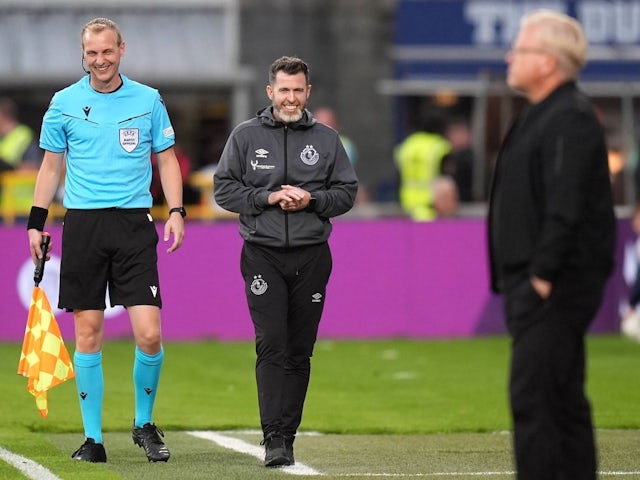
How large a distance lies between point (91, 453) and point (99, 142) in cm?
156

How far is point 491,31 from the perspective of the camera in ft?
77.3

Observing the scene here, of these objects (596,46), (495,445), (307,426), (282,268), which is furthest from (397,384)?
(596,46)

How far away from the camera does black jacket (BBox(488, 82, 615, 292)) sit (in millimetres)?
6184

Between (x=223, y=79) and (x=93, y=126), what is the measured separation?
18.0 metres

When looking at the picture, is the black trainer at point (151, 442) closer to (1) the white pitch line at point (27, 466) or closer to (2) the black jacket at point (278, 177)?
(1) the white pitch line at point (27, 466)

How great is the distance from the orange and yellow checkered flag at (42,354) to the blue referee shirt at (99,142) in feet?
1.89

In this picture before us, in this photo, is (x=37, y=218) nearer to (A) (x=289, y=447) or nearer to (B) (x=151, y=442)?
(B) (x=151, y=442)

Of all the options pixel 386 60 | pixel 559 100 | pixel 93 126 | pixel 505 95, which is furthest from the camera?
pixel 386 60

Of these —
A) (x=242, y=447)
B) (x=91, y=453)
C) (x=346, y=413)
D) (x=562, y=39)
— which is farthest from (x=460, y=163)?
(x=562, y=39)

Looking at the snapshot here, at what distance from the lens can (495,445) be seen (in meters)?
9.73

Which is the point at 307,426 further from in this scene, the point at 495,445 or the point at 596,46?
the point at 596,46

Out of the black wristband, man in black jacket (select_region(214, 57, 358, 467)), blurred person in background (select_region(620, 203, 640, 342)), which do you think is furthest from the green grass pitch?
→ the black wristband

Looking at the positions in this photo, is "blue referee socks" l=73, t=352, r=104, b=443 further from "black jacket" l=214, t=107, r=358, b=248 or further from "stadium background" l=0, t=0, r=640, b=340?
"stadium background" l=0, t=0, r=640, b=340

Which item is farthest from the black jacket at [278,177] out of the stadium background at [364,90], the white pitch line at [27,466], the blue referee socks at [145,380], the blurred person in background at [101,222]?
the stadium background at [364,90]
